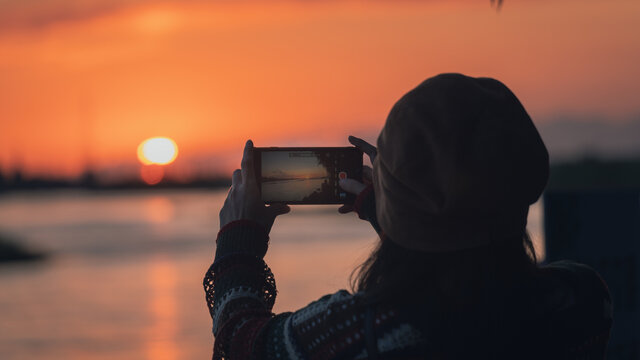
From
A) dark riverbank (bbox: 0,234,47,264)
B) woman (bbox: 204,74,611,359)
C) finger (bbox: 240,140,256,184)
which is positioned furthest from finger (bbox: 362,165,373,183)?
dark riverbank (bbox: 0,234,47,264)

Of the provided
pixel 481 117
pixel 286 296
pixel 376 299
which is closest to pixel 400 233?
pixel 376 299

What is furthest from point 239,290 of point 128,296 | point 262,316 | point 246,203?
point 128,296

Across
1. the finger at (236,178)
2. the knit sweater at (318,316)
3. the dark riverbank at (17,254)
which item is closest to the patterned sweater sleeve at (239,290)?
the knit sweater at (318,316)

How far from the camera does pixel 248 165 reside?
190 cm

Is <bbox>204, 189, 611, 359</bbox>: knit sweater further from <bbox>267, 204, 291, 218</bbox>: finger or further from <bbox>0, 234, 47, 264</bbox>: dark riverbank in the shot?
<bbox>0, 234, 47, 264</bbox>: dark riverbank

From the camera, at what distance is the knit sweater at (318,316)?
4.77 feet

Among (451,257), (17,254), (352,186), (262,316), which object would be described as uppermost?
(352,186)

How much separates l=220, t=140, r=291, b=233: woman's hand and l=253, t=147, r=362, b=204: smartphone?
7 cm

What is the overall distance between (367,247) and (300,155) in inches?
18.0

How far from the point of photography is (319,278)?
24.4 m

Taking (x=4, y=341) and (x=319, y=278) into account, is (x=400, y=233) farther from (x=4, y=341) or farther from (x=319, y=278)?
(x=319, y=278)

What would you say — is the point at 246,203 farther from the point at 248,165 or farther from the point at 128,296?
the point at 128,296

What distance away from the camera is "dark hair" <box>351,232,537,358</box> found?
1.43 meters

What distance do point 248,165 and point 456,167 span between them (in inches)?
25.3
